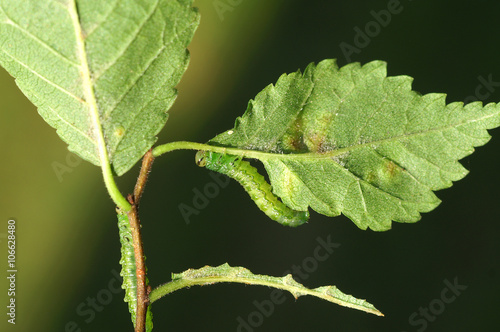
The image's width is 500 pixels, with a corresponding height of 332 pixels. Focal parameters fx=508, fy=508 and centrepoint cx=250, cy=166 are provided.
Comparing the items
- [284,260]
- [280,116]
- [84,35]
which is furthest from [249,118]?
[284,260]

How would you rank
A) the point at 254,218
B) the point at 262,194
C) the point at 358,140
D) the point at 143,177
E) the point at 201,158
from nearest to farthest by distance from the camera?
the point at 143,177 < the point at 358,140 < the point at 201,158 < the point at 262,194 < the point at 254,218

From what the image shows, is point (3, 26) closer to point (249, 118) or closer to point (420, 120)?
point (249, 118)

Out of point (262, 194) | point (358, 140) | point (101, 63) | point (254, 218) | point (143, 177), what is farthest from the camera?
point (254, 218)

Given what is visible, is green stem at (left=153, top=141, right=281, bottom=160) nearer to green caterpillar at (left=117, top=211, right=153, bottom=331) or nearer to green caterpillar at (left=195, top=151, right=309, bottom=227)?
green caterpillar at (left=195, top=151, right=309, bottom=227)

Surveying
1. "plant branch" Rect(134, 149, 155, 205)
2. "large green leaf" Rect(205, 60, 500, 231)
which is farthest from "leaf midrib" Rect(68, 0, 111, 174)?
"large green leaf" Rect(205, 60, 500, 231)

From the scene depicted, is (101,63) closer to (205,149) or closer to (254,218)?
(205,149)

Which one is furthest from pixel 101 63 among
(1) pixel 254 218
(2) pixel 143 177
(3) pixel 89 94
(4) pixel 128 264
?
(1) pixel 254 218
